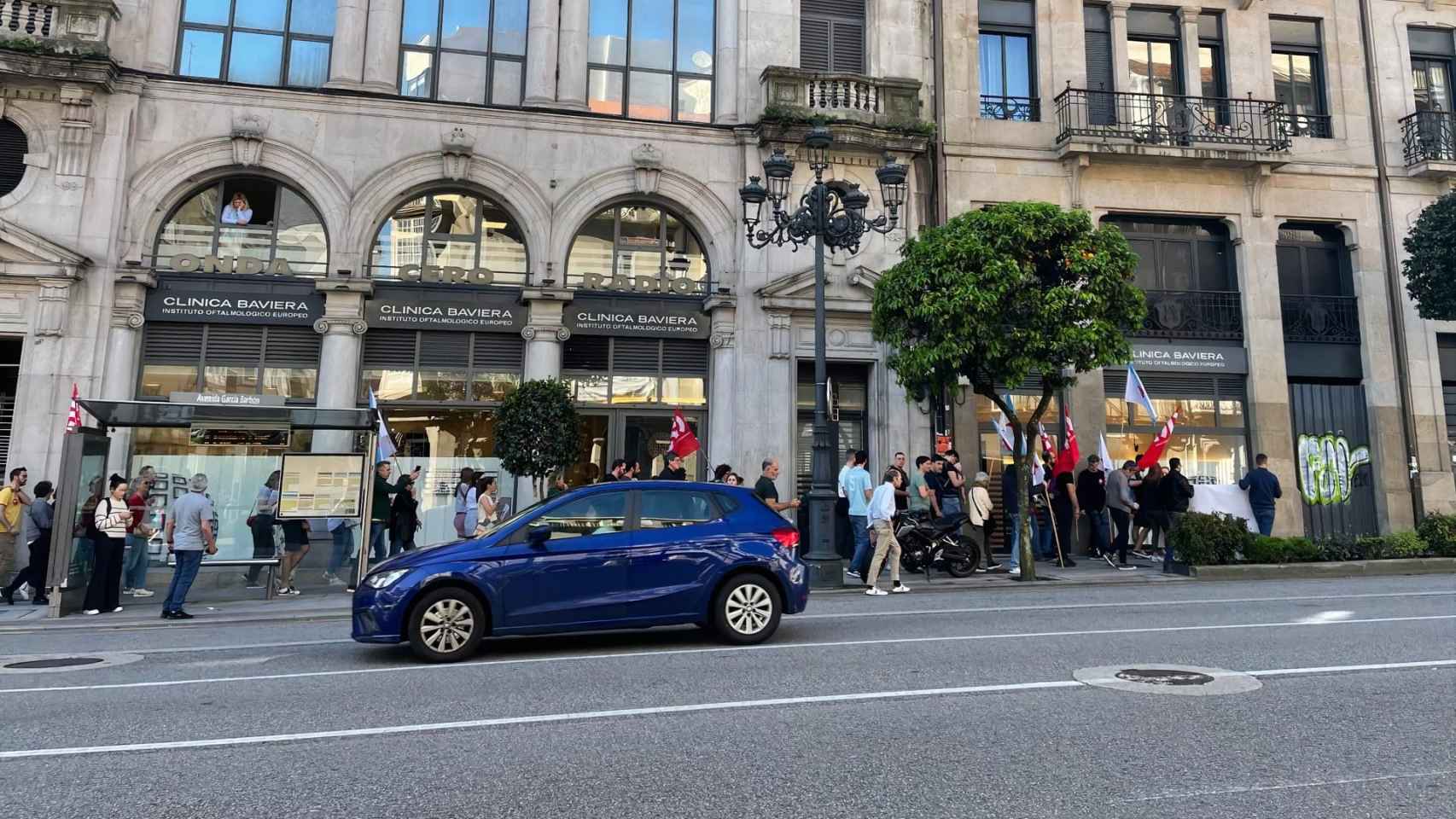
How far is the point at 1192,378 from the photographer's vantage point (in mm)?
19688

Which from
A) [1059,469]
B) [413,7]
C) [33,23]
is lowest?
[1059,469]

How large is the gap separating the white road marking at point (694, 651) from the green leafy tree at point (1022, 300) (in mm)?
5133

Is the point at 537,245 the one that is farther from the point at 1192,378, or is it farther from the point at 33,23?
the point at 1192,378

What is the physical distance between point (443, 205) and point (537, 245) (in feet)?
7.52

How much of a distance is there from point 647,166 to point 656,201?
32.7 inches

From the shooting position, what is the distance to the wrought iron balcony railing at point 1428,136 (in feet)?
68.4

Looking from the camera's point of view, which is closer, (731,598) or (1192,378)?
(731,598)

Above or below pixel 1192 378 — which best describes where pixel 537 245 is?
above

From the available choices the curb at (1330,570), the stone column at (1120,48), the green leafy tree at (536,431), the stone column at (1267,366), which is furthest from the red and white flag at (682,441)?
the stone column at (1120,48)

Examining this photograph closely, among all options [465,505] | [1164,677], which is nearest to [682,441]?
[465,505]

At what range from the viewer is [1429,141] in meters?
20.9

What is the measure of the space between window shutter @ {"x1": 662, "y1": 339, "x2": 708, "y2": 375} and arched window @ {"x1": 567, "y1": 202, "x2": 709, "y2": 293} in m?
1.17

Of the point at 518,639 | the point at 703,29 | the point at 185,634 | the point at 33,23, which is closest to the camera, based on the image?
the point at 518,639

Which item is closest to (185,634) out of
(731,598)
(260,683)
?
(260,683)
